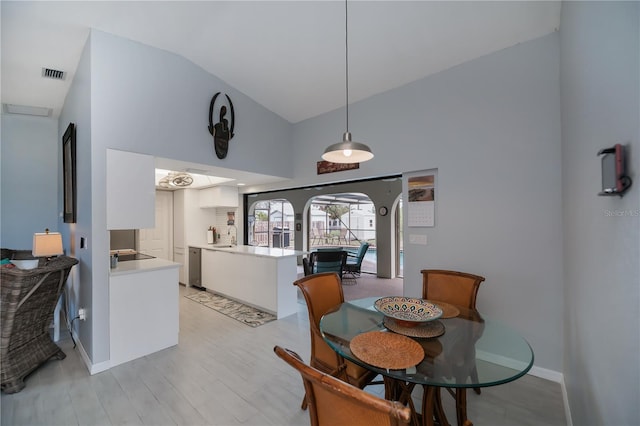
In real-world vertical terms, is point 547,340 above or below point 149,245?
below

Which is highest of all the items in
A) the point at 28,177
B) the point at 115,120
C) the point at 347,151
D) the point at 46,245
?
the point at 115,120

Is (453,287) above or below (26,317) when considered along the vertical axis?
above

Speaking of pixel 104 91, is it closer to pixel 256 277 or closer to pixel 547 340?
pixel 256 277

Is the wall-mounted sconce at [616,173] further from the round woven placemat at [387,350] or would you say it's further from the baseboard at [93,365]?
the baseboard at [93,365]

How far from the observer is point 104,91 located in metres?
2.54

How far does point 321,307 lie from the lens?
2193mm

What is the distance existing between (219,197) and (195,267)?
1.54 m

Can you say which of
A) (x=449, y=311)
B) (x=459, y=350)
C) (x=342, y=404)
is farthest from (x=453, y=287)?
(x=342, y=404)

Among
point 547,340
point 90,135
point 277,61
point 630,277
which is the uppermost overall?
point 277,61

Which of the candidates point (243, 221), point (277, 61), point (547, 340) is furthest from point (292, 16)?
point (243, 221)

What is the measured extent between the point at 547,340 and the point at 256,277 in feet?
11.6

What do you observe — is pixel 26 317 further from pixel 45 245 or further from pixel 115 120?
pixel 115 120

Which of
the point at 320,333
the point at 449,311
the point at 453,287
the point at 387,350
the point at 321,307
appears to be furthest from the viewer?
the point at 453,287

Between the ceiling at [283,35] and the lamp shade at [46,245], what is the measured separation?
1364 mm
